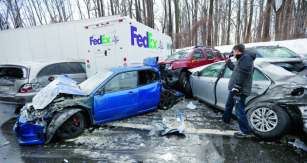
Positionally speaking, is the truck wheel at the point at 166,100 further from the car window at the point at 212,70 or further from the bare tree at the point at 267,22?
the bare tree at the point at 267,22

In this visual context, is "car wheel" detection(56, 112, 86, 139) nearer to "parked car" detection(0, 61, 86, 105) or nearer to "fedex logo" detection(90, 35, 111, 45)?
"parked car" detection(0, 61, 86, 105)

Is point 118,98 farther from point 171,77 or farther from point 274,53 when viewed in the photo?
point 274,53

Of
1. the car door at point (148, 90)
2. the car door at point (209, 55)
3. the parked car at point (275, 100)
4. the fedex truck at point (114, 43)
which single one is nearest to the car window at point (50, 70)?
the fedex truck at point (114, 43)

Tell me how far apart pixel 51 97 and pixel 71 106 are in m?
0.39

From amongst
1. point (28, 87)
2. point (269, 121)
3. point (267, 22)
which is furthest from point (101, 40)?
point (267, 22)

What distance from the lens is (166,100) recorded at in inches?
188

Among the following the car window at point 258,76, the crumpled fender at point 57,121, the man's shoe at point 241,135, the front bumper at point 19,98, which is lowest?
the man's shoe at point 241,135

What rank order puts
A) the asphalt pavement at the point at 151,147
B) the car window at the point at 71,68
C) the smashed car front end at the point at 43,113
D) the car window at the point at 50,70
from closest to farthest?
the asphalt pavement at the point at 151,147 → the smashed car front end at the point at 43,113 → the car window at the point at 50,70 → the car window at the point at 71,68

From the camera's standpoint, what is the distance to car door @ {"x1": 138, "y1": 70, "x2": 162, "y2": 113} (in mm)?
3951

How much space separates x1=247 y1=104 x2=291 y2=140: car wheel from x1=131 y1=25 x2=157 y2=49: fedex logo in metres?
4.66

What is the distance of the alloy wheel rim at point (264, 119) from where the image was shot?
2781mm

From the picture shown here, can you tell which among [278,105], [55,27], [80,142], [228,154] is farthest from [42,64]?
[278,105]

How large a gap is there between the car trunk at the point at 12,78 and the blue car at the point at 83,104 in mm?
1429

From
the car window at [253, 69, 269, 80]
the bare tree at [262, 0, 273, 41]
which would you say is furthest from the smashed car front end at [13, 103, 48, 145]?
the bare tree at [262, 0, 273, 41]
